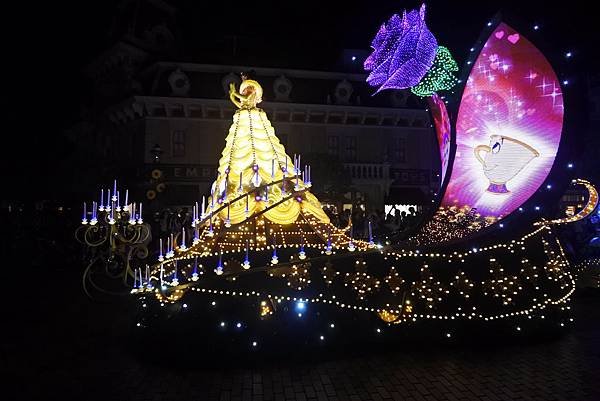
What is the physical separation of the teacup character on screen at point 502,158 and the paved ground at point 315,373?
236 centimetres

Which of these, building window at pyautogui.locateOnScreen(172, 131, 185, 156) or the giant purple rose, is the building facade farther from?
the giant purple rose

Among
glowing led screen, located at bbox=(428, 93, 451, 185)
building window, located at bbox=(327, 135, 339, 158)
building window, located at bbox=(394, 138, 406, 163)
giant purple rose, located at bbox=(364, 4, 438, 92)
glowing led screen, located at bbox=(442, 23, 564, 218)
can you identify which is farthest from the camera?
building window, located at bbox=(394, 138, 406, 163)

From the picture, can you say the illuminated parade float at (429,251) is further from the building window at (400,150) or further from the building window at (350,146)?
the building window at (400,150)

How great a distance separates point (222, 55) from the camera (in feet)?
87.1

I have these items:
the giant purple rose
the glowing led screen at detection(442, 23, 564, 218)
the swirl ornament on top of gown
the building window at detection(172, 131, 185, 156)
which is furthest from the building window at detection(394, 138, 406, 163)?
the giant purple rose

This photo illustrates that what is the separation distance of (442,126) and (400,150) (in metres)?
20.4

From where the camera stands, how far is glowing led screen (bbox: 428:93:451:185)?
20.7 ft

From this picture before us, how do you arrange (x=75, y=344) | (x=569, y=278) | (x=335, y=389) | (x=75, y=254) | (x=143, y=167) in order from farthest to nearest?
(x=143, y=167)
(x=75, y=254)
(x=569, y=278)
(x=75, y=344)
(x=335, y=389)

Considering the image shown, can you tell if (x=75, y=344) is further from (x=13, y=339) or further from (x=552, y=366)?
(x=552, y=366)

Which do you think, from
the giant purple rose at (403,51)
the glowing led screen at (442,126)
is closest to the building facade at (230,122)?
the glowing led screen at (442,126)

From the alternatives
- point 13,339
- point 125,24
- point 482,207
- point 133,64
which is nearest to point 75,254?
point 13,339

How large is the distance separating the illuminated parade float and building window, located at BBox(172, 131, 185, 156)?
61.2ft

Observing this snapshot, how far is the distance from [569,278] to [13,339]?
857cm

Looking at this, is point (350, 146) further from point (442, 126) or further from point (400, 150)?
point (442, 126)
